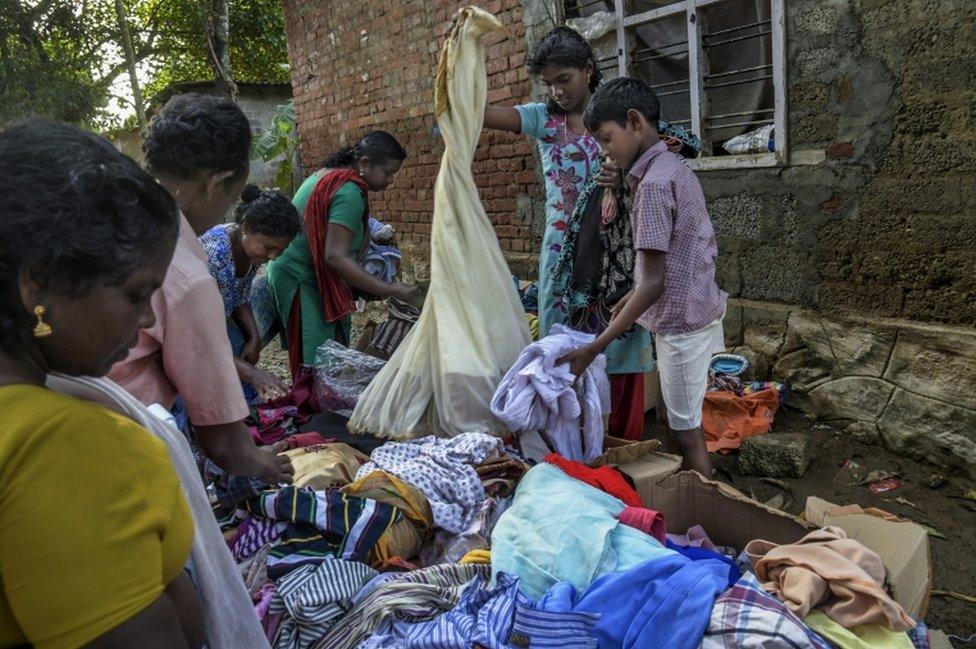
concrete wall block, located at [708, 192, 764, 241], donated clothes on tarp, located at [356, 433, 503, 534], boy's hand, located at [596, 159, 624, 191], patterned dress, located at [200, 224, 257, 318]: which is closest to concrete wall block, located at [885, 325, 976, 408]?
concrete wall block, located at [708, 192, 764, 241]

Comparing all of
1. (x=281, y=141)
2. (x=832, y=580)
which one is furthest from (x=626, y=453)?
(x=281, y=141)

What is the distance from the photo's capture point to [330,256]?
3404 mm

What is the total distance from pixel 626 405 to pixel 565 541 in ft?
4.05

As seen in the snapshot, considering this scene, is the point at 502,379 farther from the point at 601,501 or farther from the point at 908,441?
the point at 908,441

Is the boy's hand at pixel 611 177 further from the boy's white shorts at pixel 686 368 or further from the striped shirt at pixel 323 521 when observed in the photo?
the striped shirt at pixel 323 521

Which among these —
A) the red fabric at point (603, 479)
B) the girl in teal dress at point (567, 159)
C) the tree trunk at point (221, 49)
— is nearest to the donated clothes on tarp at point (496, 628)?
the red fabric at point (603, 479)

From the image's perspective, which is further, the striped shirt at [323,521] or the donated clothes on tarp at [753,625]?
the striped shirt at [323,521]

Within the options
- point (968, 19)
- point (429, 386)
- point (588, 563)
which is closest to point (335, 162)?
point (429, 386)

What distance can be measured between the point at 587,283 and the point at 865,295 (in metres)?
1.61

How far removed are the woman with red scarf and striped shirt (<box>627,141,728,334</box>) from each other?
53.7 inches

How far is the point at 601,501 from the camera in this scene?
218 centimetres

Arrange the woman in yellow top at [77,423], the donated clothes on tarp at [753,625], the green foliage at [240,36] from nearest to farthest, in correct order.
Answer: the woman in yellow top at [77,423] < the donated clothes on tarp at [753,625] < the green foliage at [240,36]

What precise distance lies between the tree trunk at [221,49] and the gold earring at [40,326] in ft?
38.3

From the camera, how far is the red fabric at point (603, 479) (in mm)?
2346
